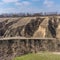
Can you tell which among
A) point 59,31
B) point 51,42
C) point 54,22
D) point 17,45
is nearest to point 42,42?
point 51,42

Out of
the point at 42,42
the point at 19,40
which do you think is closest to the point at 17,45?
the point at 19,40

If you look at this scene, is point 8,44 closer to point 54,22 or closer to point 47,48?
point 47,48

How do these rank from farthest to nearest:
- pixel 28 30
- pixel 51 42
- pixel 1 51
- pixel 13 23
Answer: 1. pixel 13 23
2. pixel 28 30
3. pixel 51 42
4. pixel 1 51

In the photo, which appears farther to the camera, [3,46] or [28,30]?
[28,30]

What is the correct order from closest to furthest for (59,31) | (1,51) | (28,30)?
(1,51) → (59,31) → (28,30)

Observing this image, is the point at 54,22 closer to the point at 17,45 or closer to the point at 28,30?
the point at 28,30

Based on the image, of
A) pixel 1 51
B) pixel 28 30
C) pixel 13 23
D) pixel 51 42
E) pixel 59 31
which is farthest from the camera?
pixel 13 23
